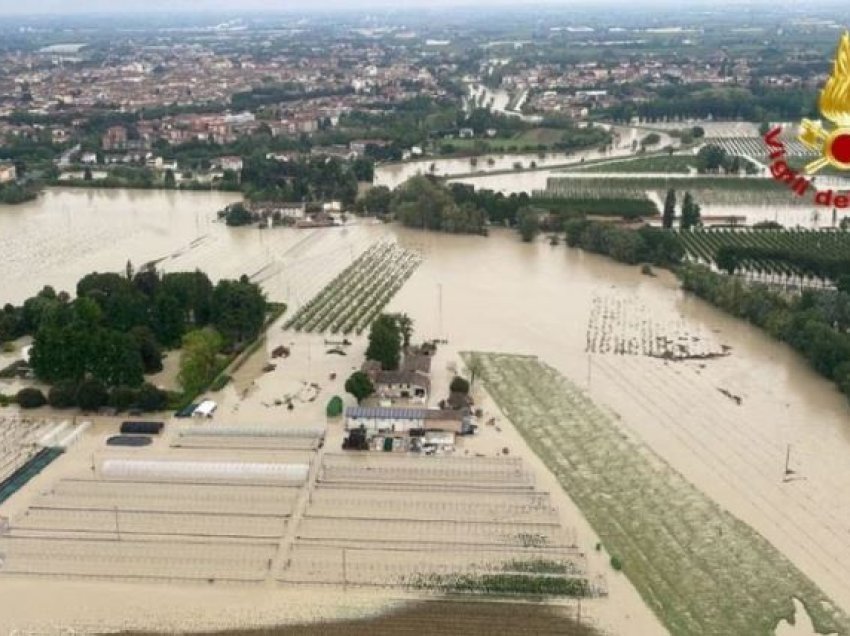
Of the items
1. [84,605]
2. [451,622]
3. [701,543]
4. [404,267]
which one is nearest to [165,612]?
[84,605]

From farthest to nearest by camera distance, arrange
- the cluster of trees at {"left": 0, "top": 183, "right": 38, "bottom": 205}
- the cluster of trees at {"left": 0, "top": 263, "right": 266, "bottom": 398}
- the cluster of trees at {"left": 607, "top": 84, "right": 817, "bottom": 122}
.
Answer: the cluster of trees at {"left": 607, "top": 84, "right": 817, "bottom": 122} < the cluster of trees at {"left": 0, "top": 183, "right": 38, "bottom": 205} < the cluster of trees at {"left": 0, "top": 263, "right": 266, "bottom": 398}

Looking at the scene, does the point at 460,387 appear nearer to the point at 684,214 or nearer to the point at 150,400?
the point at 150,400

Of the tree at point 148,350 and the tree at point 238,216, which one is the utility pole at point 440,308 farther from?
the tree at point 238,216

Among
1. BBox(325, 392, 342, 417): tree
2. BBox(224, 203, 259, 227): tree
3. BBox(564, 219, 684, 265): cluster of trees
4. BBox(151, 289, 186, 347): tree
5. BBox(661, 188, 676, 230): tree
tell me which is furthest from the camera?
BBox(224, 203, 259, 227): tree

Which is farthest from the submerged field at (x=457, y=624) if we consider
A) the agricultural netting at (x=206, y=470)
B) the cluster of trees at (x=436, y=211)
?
the cluster of trees at (x=436, y=211)

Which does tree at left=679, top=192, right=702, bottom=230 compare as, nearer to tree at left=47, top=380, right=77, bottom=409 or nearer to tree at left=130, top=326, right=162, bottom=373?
tree at left=130, top=326, right=162, bottom=373

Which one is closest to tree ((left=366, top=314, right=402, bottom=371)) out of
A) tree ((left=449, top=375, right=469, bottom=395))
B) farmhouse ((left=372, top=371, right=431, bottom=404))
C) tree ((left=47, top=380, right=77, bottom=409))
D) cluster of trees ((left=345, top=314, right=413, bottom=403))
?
cluster of trees ((left=345, top=314, right=413, bottom=403))
